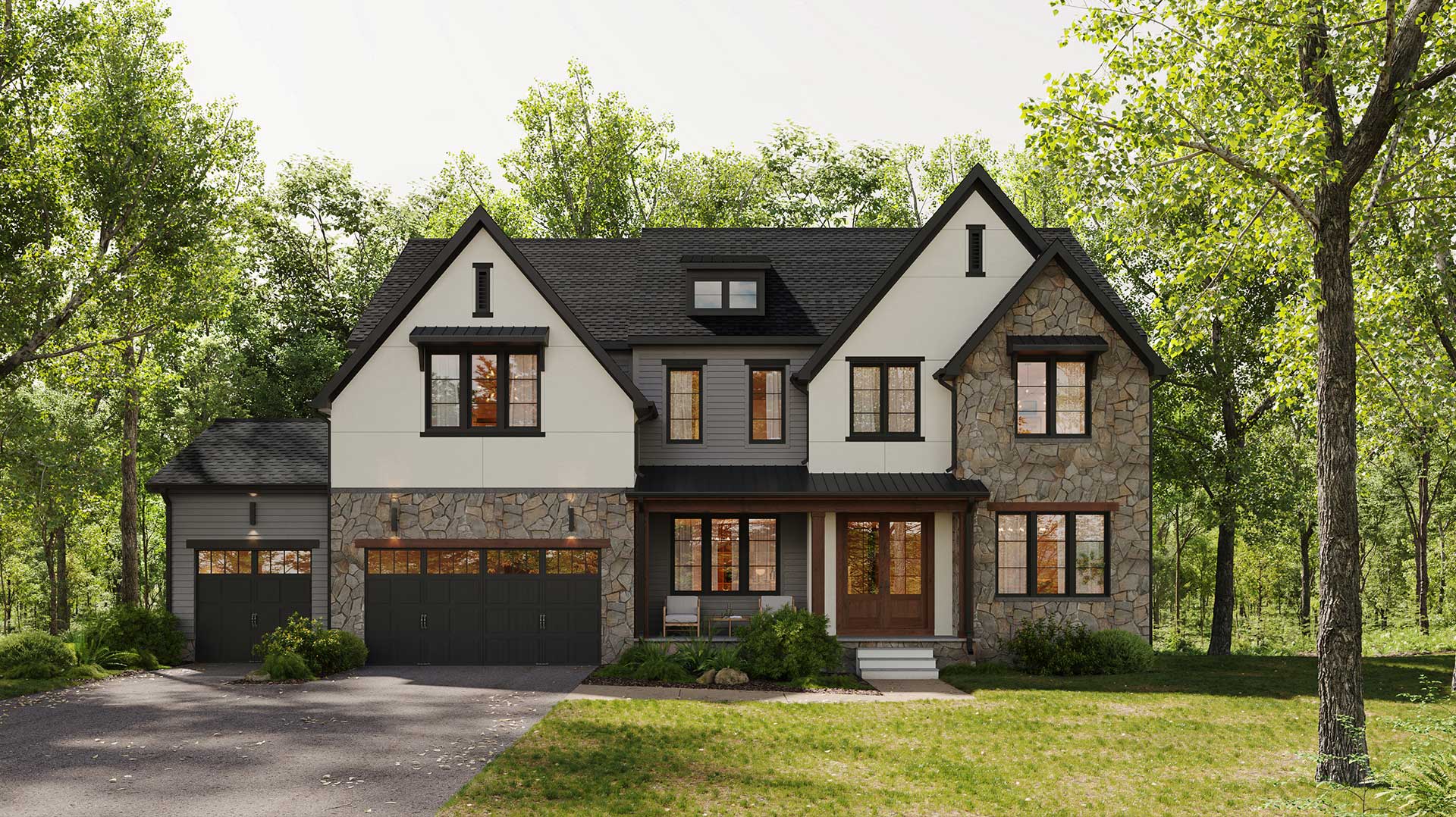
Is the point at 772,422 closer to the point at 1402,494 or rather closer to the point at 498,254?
the point at 498,254

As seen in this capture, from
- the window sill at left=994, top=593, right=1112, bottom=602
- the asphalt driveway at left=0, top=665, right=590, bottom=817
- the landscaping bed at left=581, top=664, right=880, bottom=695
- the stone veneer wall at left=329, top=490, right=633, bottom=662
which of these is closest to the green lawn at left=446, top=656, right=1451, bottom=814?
the asphalt driveway at left=0, top=665, right=590, bottom=817

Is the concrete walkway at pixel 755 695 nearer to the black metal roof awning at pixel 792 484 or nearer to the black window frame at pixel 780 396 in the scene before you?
the black metal roof awning at pixel 792 484

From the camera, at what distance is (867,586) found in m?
19.2

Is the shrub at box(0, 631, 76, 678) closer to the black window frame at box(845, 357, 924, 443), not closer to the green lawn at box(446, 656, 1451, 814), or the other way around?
the green lawn at box(446, 656, 1451, 814)

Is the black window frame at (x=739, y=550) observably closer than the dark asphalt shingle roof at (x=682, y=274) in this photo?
Yes

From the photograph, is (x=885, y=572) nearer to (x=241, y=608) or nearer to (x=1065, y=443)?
(x=1065, y=443)

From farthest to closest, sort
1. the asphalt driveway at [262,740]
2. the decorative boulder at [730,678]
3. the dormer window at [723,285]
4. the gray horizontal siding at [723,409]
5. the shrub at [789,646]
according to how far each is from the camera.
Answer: the dormer window at [723,285] → the gray horizontal siding at [723,409] → the shrub at [789,646] → the decorative boulder at [730,678] → the asphalt driveway at [262,740]

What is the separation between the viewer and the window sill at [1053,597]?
60.3 feet

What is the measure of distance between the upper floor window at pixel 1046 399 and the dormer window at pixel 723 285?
5.80 m

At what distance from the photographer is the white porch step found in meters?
17.5

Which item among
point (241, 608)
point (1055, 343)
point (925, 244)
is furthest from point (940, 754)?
point (241, 608)

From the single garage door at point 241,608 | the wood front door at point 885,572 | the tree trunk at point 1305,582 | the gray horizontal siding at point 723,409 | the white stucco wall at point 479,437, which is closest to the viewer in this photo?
the white stucco wall at point 479,437

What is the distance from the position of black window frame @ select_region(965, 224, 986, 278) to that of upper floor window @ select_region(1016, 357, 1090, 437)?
6.82ft

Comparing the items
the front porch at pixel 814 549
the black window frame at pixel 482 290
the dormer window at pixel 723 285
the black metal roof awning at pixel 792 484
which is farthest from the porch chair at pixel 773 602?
the black window frame at pixel 482 290
